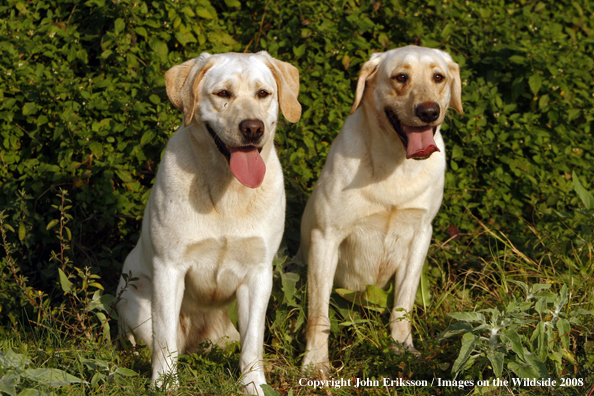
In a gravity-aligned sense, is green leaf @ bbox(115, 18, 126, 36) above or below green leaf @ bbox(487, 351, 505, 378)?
above

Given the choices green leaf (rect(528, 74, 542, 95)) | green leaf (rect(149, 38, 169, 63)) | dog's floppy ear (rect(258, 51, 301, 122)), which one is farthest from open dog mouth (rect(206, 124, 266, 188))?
green leaf (rect(528, 74, 542, 95))

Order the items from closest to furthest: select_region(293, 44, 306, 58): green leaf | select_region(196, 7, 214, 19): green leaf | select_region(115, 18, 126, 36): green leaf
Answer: select_region(115, 18, 126, 36): green leaf
select_region(196, 7, 214, 19): green leaf
select_region(293, 44, 306, 58): green leaf

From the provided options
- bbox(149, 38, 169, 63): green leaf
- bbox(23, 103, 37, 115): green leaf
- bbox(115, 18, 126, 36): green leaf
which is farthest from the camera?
bbox(149, 38, 169, 63): green leaf

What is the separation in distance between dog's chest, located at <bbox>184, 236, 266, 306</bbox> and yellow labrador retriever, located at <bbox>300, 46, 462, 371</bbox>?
653 mm

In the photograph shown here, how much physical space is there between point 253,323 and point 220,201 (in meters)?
0.64

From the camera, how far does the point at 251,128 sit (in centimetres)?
281

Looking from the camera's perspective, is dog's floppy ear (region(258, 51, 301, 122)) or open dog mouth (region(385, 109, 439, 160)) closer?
dog's floppy ear (region(258, 51, 301, 122))

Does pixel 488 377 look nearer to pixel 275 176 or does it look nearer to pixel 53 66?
pixel 275 176

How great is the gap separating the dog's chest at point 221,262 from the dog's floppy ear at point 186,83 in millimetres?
626

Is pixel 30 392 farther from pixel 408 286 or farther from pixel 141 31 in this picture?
pixel 141 31

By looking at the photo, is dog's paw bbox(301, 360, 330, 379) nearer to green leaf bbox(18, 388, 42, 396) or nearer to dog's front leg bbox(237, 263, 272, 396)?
dog's front leg bbox(237, 263, 272, 396)

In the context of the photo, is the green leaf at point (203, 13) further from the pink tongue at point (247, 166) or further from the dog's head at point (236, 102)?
the pink tongue at point (247, 166)

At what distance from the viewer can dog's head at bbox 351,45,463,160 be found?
333 cm

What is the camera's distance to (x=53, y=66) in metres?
4.19
